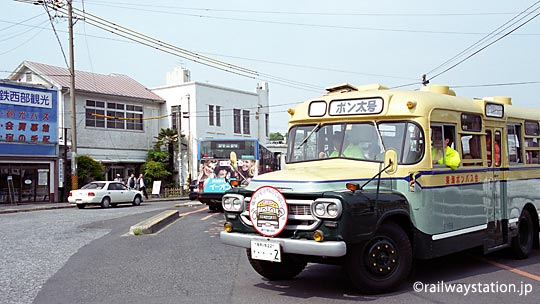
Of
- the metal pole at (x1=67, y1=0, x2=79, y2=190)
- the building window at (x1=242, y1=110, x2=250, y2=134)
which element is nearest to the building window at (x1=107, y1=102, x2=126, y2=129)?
the metal pole at (x1=67, y1=0, x2=79, y2=190)

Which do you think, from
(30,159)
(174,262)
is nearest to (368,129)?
(174,262)

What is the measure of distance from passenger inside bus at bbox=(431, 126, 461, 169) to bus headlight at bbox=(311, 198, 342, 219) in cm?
210

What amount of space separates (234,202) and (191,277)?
63.0 inches

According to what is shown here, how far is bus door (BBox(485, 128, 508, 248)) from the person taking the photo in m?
8.82

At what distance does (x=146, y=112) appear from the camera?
42375 mm

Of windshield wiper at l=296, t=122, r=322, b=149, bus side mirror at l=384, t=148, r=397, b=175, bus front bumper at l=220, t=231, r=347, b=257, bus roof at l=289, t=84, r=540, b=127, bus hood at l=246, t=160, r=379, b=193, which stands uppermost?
bus roof at l=289, t=84, r=540, b=127

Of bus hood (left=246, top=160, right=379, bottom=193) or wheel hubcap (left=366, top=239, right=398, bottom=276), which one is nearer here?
bus hood (left=246, top=160, right=379, bottom=193)

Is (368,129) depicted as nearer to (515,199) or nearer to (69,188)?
(515,199)

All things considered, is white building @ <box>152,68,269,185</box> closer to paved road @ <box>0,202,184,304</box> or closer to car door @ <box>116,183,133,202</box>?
car door @ <box>116,183,133,202</box>

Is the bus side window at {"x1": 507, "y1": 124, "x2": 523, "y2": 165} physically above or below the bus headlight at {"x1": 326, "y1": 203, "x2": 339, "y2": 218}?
above

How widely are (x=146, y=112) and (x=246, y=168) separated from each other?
2205 cm

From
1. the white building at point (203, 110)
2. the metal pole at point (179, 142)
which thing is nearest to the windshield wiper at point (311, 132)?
the metal pole at point (179, 142)

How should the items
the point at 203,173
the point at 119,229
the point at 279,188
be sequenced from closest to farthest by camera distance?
the point at 279,188, the point at 119,229, the point at 203,173

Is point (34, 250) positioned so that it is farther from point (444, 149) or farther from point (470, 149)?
point (470, 149)
